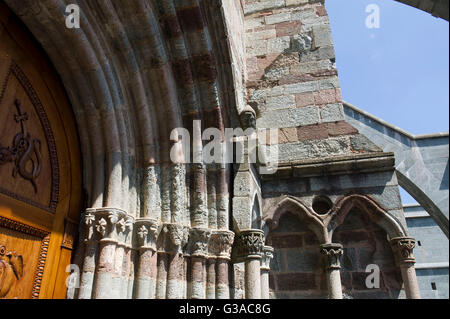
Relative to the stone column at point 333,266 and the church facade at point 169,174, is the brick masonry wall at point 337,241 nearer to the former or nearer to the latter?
the church facade at point 169,174

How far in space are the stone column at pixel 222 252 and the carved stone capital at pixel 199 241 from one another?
7 centimetres

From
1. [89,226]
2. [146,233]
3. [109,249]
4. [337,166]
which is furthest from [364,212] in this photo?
[89,226]

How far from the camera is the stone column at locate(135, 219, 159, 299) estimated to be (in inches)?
90.7

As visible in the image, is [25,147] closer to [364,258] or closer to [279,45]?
[364,258]

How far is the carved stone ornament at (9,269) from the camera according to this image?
73.6 inches

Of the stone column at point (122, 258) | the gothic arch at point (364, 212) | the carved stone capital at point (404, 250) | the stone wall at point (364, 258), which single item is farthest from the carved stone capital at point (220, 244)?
the carved stone capital at point (404, 250)

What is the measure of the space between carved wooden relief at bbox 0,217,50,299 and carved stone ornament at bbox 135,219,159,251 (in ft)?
1.93

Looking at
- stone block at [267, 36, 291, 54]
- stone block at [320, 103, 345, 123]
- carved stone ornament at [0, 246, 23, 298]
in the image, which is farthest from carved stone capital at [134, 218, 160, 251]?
stone block at [267, 36, 291, 54]

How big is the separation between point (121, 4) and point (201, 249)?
206 cm

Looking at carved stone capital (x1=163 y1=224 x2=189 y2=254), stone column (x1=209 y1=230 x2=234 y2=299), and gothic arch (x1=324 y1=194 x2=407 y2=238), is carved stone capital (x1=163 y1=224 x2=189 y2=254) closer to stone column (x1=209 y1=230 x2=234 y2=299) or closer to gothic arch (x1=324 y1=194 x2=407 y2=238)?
stone column (x1=209 y1=230 x2=234 y2=299)

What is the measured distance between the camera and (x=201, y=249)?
2594 mm

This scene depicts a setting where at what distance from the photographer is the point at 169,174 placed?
275 cm

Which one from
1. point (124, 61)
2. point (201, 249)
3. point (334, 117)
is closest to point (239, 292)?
point (201, 249)

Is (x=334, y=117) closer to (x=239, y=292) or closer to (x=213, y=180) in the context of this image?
(x=213, y=180)
